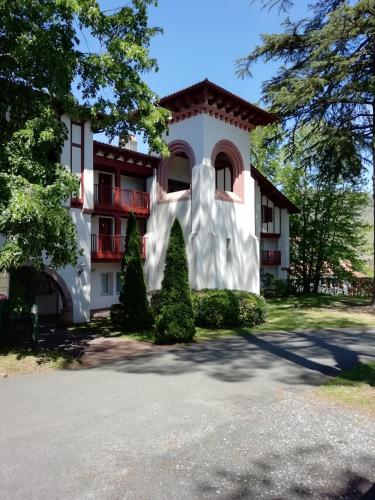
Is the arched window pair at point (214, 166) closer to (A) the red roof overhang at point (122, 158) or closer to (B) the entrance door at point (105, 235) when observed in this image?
(A) the red roof overhang at point (122, 158)

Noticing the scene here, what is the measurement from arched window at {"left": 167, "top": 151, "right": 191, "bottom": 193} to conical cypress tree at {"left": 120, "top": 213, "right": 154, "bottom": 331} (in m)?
8.16

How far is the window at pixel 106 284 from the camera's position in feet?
71.2

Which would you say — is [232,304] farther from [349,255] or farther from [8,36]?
[349,255]

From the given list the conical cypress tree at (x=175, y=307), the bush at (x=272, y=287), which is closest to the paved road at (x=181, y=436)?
the conical cypress tree at (x=175, y=307)

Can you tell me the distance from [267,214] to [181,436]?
25334 millimetres

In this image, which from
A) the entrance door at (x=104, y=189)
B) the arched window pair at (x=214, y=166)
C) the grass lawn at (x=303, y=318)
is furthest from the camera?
the entrance door at (x=104, y=189)

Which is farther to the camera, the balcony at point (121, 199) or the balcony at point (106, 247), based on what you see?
the balcony at point (121, 199)

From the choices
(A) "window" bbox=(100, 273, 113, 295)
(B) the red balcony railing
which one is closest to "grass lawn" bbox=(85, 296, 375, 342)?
(A) "window" bbox=(100, 273, 113, 295)

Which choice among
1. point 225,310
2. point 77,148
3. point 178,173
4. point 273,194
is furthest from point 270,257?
point 77,148

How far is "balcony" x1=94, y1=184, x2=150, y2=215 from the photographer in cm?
2064

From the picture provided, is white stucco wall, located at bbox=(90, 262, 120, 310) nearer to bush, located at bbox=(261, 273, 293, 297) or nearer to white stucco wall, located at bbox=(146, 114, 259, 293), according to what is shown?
white stucco wall, located at bbox=(146, 114, 259, 293)

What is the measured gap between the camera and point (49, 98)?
1062 cm

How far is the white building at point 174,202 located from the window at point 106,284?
5 cm

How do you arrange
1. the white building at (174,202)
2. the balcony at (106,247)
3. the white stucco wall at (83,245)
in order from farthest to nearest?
the balcony at (106,247)
the white building at (174,202)
the white stucco wall at (83,245)
